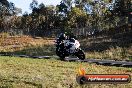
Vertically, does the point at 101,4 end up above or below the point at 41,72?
above

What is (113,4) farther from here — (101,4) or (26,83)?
(26,83)

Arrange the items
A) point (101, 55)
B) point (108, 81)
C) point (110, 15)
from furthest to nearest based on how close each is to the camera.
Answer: point (110, 15) → point (101, 55) → point (108, 81)

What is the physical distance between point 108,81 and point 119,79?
44 cm

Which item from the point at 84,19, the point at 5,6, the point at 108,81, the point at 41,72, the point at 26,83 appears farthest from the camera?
the point at 5,6

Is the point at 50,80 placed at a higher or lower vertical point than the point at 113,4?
lower

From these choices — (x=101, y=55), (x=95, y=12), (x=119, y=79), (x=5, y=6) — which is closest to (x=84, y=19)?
(x=95, y=12)

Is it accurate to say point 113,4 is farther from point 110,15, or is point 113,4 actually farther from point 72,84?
point 72,84

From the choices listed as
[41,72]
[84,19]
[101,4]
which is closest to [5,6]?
[84,19]

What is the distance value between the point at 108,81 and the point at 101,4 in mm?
112814

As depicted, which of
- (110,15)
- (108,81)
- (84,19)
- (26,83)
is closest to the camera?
(108,81)

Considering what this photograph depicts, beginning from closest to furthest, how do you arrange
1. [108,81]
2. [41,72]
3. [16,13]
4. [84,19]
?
1. [108,81]
2. [41,72]
3. [84,19]
4. [16,13]

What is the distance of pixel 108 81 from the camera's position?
35.0ft

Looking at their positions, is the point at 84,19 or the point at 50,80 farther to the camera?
the point at 84,19

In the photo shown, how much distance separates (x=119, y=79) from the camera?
10.9m
